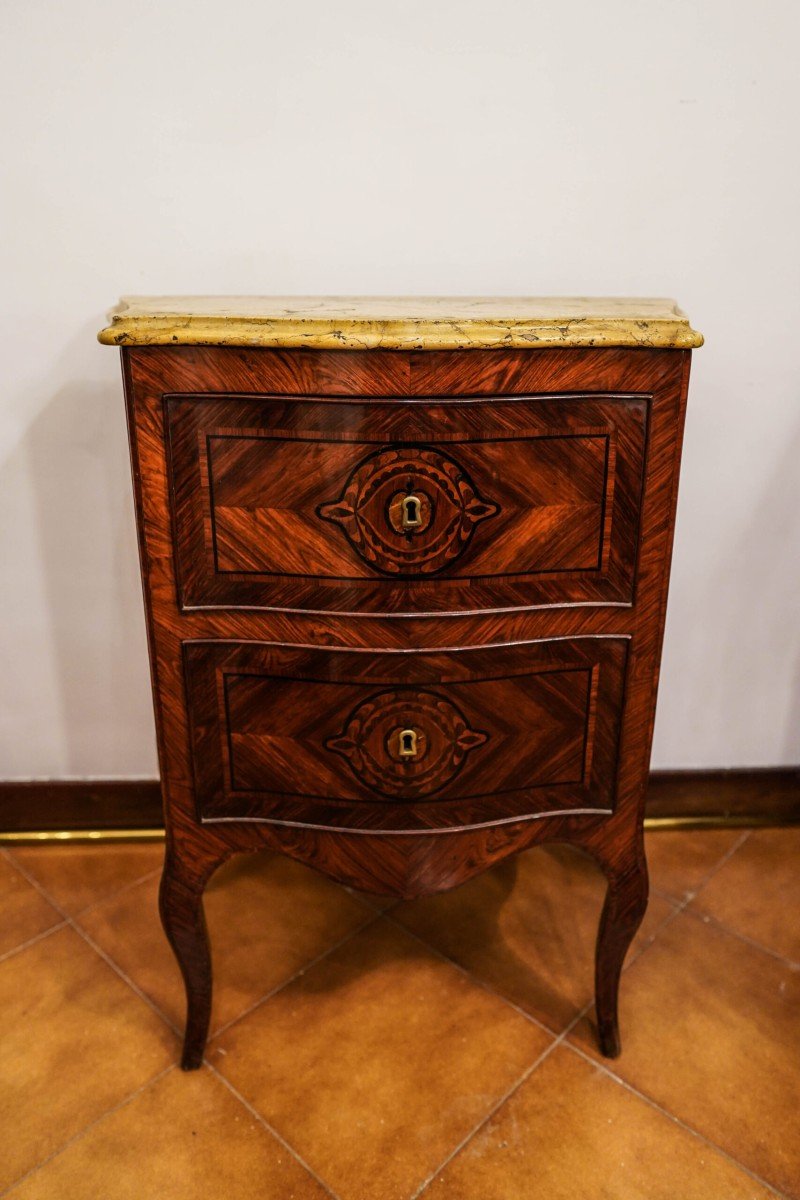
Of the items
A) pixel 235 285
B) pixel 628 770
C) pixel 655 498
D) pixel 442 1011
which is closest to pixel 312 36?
pixel 235 285

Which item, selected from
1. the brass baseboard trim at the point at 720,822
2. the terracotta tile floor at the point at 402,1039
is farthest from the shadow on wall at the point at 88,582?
the brass baseboard trim at the point at 720,822

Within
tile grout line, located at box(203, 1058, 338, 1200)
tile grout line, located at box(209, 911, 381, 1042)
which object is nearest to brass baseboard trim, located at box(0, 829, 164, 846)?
tile grout line, located at box(209, 911, 381, 1042)

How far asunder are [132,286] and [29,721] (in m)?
0.87

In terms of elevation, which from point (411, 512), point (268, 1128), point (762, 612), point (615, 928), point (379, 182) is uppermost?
point (379, 182)

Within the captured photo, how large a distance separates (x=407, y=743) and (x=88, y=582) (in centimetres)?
84

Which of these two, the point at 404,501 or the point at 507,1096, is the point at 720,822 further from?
the point at 404,501

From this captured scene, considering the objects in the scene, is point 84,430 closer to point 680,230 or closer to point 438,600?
point 438,600

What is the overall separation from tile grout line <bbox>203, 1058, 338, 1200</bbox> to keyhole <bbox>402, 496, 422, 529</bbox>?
882 mm

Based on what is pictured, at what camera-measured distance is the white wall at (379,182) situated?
1400mm

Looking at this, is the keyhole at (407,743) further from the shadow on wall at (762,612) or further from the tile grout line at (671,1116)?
the shadow on wall at (762,612)

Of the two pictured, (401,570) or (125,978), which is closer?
(401,570)

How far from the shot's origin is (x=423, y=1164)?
4.08ft

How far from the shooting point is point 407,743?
115 cm

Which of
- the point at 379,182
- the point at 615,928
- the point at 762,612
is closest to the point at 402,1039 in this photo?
the point at 615,928
